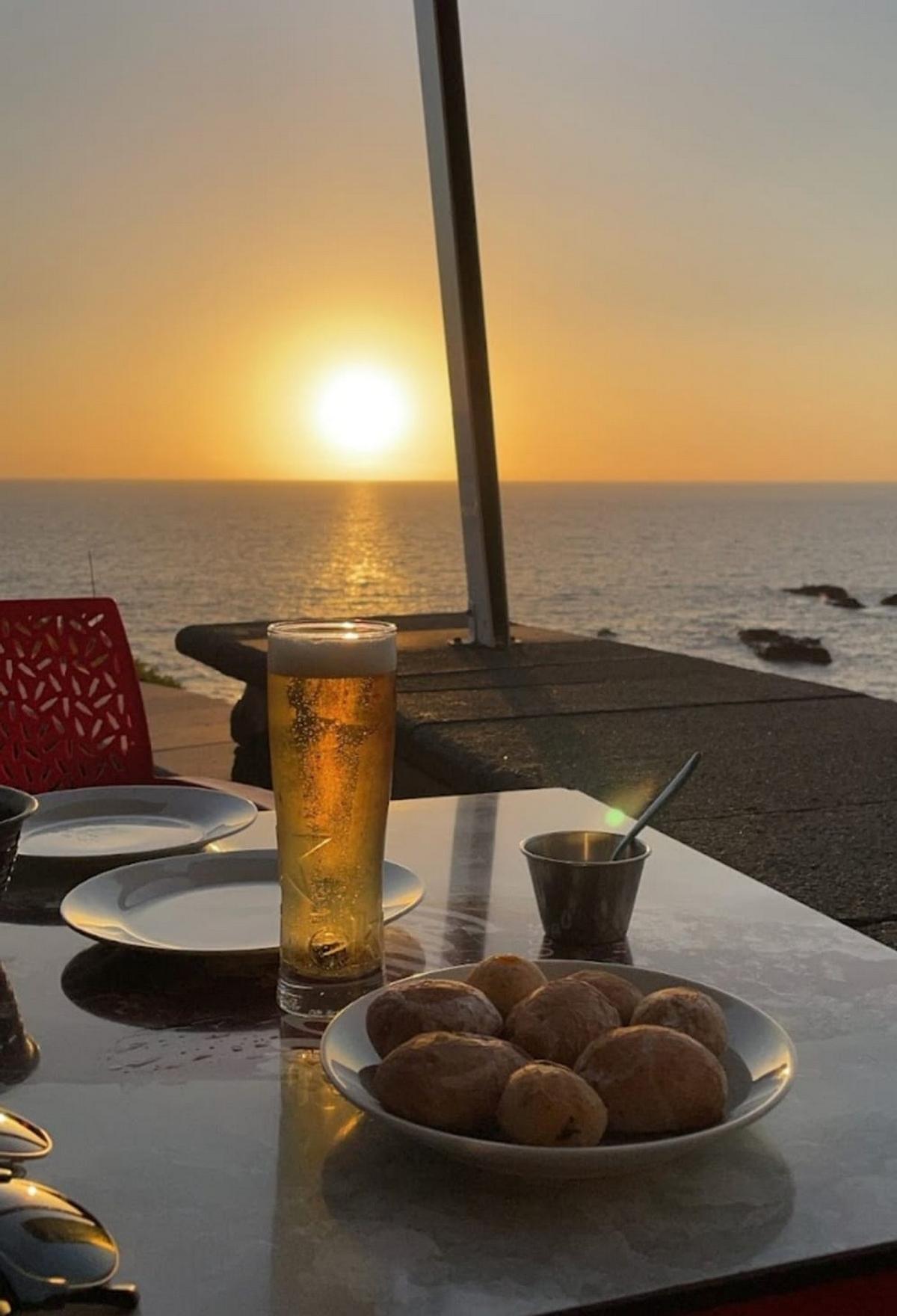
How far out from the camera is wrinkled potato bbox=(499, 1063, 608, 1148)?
684mm

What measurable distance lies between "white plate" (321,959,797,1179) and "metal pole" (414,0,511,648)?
4029mm

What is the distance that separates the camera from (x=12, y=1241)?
588mm

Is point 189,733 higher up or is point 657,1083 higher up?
point 657,1083

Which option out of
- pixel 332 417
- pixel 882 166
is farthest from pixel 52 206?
pixel 882 166

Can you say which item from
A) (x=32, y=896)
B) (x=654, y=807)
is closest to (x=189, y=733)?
(x=32, y=896)

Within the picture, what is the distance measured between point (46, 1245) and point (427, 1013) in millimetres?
255

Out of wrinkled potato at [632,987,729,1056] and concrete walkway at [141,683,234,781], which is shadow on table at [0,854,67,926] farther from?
concrete walkway at [141,683,234,781]

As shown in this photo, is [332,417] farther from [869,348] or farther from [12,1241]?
[12,1241]

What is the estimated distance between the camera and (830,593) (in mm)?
43969

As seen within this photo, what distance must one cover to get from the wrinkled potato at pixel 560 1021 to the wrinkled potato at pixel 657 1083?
0.04 metres

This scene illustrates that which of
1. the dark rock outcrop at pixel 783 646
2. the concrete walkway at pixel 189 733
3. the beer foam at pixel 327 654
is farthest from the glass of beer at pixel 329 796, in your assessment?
the dark rock outcrop at pixel 783 646

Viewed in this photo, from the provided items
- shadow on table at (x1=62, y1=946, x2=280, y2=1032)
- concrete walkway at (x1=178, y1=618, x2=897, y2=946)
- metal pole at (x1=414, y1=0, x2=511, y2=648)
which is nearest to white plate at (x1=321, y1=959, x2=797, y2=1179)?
shadow on table at (x1=62, y1=946, x2=280, y2=1032)

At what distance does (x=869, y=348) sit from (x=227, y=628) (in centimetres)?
2652

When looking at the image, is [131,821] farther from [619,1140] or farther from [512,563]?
[512,563]
